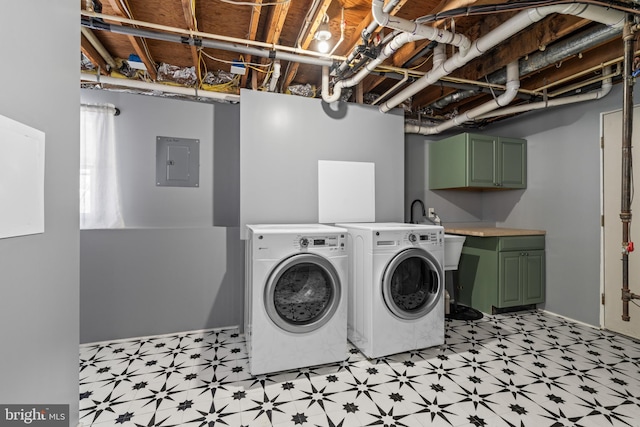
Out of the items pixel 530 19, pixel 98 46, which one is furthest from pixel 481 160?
pixel 98 46

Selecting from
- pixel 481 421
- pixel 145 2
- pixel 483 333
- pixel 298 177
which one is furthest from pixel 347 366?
pixel 145 2

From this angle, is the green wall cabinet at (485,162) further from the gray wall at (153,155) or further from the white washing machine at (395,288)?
the gray wall at (153,155)

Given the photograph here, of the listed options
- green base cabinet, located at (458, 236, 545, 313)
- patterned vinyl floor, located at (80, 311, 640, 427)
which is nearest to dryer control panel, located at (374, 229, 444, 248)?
patterned vinyl floor, located at (80, 311, 640, 427)

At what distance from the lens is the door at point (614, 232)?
274cm

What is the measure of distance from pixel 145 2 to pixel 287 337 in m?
2.64

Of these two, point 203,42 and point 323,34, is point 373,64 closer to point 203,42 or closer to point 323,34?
point 323,34

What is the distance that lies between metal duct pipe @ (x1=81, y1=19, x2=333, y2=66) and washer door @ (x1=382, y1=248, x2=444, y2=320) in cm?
184

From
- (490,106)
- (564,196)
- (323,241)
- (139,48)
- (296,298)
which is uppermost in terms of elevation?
(139,48)

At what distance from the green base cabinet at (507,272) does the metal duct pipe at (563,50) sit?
1.70 meters

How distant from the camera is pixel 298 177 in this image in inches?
119

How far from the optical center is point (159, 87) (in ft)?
9.37

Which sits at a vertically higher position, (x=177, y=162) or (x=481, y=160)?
(x=481, y=160)

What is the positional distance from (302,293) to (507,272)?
97.9 inches

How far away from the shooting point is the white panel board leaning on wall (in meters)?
0.74
